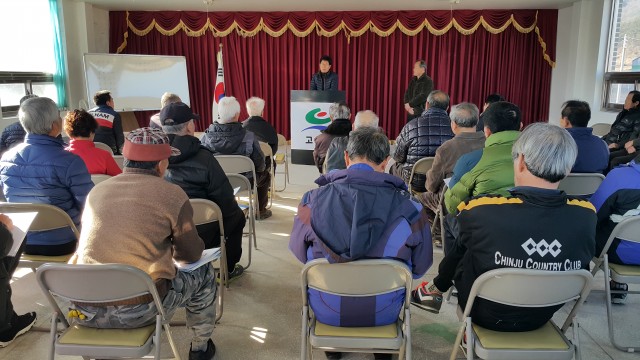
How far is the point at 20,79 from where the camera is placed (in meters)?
6.08

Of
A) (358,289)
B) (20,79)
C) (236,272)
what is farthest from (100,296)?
(20,79)

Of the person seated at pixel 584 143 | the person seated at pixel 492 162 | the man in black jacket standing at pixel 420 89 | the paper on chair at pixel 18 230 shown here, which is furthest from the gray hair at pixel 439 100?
the paper on chair at pixel 18 230

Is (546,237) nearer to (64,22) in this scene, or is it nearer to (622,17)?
(622,17)

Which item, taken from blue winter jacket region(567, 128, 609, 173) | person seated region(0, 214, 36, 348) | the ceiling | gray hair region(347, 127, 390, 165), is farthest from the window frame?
blue winter jacket region(567, 128, 609, 173)

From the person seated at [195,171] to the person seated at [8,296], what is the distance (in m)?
0.79

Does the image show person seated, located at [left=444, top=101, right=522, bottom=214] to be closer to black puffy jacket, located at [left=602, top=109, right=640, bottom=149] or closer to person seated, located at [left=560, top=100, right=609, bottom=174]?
person seated, located at [left=560, top=100, right=609, bottom=174]

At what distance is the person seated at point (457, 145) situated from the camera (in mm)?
2969

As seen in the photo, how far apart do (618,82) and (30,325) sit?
7337 millimetres

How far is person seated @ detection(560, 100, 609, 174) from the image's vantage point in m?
2.96

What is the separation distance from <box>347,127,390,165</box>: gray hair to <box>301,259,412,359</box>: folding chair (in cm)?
46

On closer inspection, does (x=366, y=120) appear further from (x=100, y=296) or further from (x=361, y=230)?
(x=100, y=296)

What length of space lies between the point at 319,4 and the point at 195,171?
5.91 m

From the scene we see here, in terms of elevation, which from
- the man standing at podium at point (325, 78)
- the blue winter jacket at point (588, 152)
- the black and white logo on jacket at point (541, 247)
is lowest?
the black and white logo on jacket at point (541, 247)

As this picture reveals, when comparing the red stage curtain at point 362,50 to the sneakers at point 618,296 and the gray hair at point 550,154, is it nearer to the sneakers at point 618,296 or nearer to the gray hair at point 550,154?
the sneakers at point 618,296
